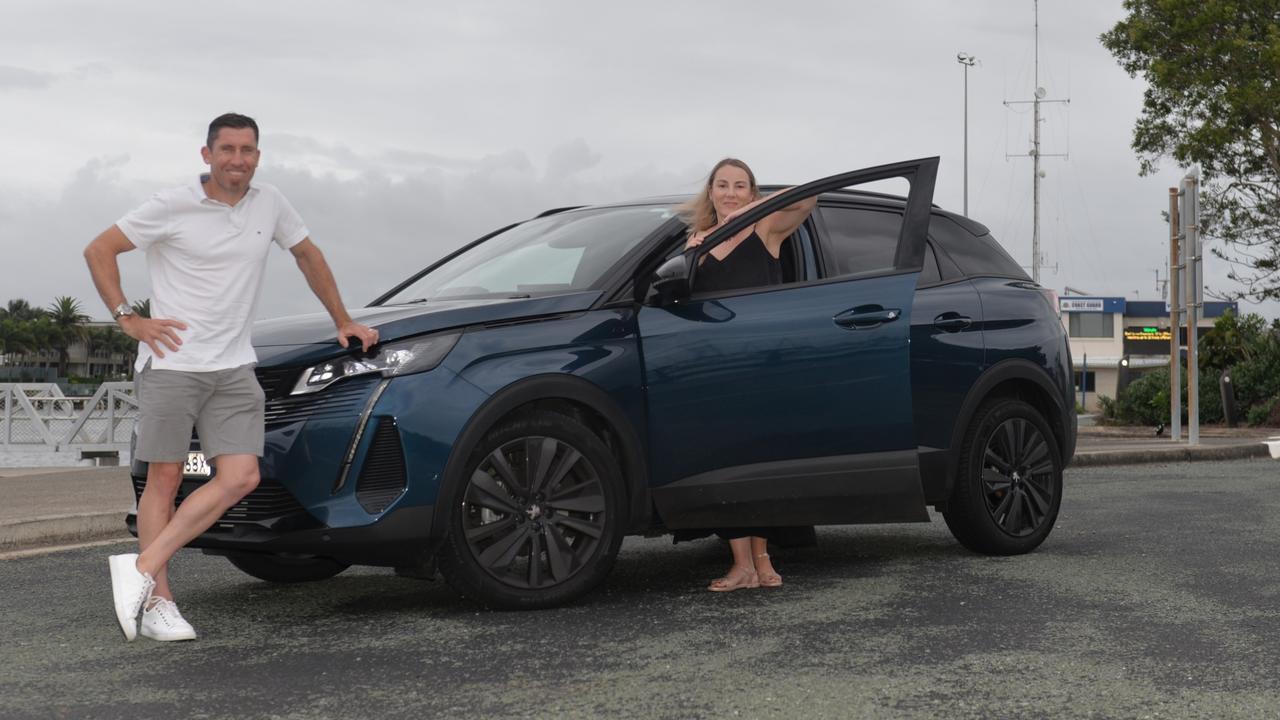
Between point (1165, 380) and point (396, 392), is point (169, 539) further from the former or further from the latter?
point (1165, 380)

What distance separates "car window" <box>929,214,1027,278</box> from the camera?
716 centimetres

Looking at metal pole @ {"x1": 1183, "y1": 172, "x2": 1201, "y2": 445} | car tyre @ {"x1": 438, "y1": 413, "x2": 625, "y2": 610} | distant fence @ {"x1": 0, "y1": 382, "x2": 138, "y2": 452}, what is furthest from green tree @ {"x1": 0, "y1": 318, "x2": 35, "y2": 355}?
car tyre @ {"x1": 438, "y1": 413, "x2": 625, "y2": 610}

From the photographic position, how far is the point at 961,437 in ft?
22.3

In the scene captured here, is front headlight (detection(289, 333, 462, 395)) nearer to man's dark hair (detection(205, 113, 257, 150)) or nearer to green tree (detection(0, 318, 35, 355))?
man's dark hair (detection(205, 113, 257, 150))

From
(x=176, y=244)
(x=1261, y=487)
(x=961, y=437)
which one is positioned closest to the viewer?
(x=176, y=244)

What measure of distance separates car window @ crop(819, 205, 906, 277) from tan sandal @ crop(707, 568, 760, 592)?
135cm

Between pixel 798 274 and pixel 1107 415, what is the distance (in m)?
22.1

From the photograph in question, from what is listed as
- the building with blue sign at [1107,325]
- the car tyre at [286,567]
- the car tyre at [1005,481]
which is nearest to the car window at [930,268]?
the car tyre at [1005,481]

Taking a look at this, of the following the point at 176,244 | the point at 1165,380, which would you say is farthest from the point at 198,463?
the point at 1165,380

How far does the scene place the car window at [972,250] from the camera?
23.5 feet

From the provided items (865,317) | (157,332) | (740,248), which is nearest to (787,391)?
(865,317)

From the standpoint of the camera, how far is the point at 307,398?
527cm

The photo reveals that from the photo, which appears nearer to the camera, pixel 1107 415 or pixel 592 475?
pixel 592 475

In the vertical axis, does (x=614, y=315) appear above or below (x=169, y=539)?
above
